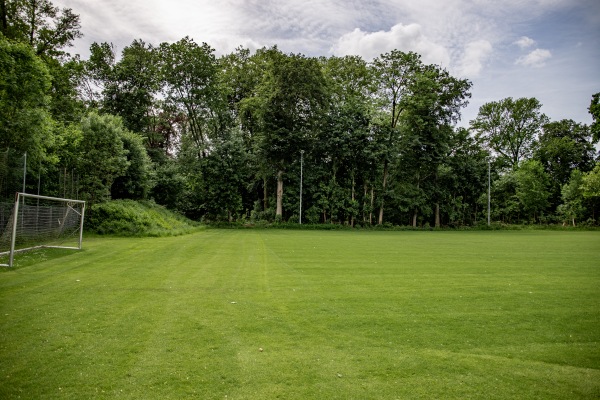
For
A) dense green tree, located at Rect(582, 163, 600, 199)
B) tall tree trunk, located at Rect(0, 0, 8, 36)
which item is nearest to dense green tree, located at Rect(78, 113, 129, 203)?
tall tree trunk, located at Rect(0, 0, 8, 36)

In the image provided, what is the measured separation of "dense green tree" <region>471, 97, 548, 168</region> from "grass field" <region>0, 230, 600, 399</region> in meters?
60.2

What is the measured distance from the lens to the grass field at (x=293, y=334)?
4125mm

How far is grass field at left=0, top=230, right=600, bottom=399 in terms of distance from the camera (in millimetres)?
4125

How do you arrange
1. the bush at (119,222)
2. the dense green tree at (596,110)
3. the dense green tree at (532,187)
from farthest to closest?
the dense green tree at (532,187) → the dense green tree at (596,110) → the bush at (119,222)

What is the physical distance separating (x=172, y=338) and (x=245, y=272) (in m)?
5.81

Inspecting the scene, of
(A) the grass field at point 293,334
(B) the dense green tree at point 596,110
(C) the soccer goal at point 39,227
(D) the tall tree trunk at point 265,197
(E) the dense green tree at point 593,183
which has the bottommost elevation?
(A) the grass field at point 293,334

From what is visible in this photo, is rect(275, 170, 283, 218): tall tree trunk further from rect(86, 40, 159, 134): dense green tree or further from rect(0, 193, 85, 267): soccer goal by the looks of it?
rect(0, 193, 85, 267): soccer goal

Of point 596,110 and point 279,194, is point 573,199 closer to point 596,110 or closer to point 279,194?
point 596,110

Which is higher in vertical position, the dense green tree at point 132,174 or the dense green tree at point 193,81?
the dense green tree at point 193,81

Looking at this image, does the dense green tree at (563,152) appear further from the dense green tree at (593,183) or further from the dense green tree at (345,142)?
the dense green tree at (345,142)

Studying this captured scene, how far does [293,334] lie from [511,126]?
7001cm

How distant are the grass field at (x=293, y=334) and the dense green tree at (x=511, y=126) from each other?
2370 inches

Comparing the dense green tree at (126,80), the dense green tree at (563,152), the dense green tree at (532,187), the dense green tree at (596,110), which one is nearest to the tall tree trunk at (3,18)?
the dense green tree at (126,80)

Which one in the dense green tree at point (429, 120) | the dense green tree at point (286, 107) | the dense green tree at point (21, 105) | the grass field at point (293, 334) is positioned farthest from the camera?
the dense green tree at point (429, 120)
